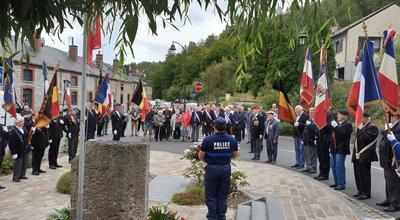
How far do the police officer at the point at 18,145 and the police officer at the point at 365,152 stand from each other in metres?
→ 8.28

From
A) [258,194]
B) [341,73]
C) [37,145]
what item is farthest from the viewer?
[341,73]

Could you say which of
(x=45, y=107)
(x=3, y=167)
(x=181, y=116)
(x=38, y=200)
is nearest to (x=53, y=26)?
(x=38, y=200)

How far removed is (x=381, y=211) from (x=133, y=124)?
63.9ft

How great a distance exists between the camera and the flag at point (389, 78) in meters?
7.28

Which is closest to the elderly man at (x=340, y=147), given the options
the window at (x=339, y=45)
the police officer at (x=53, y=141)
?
the police officer at (x=53, y=141)

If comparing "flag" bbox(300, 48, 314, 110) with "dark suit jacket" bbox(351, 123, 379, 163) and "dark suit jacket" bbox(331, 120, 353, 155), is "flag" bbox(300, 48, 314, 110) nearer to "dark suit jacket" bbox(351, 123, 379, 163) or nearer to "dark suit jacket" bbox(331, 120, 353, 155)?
"dark suit jacket" bbox(331, 120, 353, 155)

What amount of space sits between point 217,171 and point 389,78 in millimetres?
3490

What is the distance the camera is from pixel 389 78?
24.2 feet

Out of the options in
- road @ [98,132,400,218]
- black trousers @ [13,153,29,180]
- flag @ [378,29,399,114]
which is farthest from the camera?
black trousers @ [13,153,29,180]

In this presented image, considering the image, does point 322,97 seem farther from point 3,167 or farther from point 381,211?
point 3,167

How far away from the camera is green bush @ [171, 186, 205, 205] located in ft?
27.6

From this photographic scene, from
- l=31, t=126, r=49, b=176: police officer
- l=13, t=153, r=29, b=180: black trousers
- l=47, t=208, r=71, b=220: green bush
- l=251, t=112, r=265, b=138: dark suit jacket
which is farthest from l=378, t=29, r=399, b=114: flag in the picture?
l=31, t=126, r=49, b=176: police officer

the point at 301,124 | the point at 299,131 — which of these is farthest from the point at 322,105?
the point at 299,131

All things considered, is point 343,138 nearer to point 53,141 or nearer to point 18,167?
point 18,167
